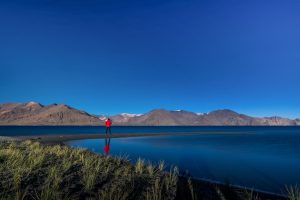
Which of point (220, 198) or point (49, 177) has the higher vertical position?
point (49, 177)

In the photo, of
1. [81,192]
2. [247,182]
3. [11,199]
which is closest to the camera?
[11,199]

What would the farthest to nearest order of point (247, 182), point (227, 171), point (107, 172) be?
1. point (227, 171)
2. point (247, 182)
3. point (107, 172)

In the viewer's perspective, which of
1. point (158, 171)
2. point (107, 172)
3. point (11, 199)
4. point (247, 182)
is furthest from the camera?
point (247, 182)

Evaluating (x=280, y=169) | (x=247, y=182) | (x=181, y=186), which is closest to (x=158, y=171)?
(x=181, y=186)

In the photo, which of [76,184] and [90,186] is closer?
[90,186]

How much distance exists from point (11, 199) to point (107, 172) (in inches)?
168

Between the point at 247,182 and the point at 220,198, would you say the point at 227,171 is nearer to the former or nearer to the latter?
the point at 247,182

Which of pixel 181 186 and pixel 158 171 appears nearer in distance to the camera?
pixel 181 186

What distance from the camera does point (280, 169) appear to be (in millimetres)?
19828

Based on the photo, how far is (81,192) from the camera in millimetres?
8672

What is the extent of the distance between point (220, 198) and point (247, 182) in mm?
5590

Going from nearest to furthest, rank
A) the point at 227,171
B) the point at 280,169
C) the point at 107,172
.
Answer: the point at 107,172, the point at 227,171, the point at 280,169

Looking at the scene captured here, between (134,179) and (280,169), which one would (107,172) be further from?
(280,169)

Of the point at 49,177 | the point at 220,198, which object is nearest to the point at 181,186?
the point at 220,198
